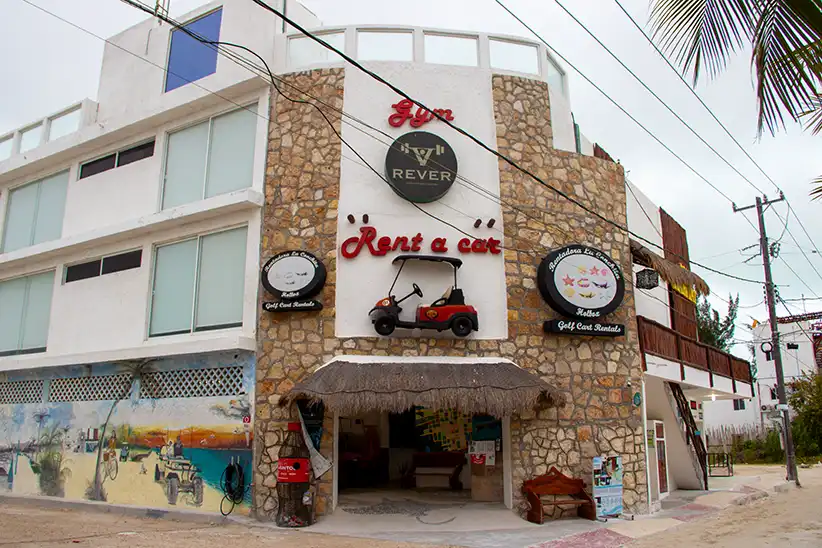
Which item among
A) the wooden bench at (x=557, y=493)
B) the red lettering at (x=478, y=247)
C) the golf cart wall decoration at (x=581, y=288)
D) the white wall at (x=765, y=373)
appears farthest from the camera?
the white wall at (x=765, y=373)

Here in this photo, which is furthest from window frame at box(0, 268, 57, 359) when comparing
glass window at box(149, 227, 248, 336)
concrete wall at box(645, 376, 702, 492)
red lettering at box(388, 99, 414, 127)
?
concrete wall at box(645, 376, 702, 492)

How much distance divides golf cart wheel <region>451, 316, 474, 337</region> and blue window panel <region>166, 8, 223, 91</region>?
7.75m

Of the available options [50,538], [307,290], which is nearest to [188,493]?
[50,538]

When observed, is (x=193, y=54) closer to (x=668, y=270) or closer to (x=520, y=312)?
(x=520, y=312)

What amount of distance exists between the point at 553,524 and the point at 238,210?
843 centimetres

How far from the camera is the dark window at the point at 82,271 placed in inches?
609

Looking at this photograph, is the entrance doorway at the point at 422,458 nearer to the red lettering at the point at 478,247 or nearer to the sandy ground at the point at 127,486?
the sandy ground at the point at 127,486

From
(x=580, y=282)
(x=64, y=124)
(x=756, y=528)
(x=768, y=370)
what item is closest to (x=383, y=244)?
(x=580, y=282)

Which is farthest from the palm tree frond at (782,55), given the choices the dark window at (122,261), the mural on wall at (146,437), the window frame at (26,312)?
the window frame at (26,312)

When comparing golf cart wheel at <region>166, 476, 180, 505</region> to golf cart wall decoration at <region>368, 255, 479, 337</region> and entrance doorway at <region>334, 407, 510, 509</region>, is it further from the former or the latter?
golf cart wall decoration at <region>368, 255, 479, 337</region>

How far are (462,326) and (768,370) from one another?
37.4 m

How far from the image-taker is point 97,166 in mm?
16422

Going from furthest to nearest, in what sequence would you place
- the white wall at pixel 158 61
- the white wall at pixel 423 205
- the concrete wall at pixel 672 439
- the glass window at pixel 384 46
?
the concrete wall at pixel 672 439, the white wall at pixel 158 61, the glass window at pixel 384 46, the white wall at pixel 423 205

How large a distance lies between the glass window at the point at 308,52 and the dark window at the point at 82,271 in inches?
264
